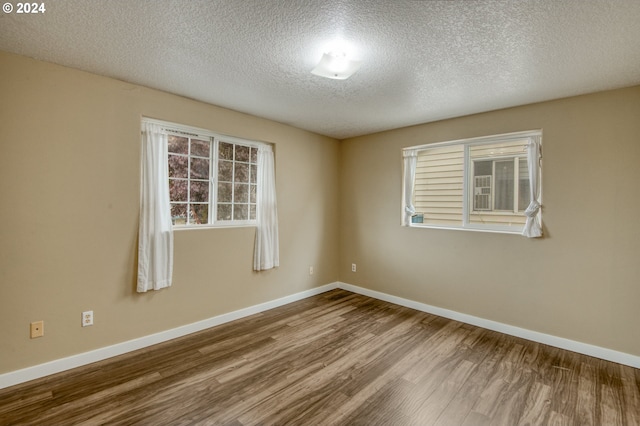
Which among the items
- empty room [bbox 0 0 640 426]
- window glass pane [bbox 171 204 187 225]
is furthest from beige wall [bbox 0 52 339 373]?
window glass pane [bbox 171 204 187 225]

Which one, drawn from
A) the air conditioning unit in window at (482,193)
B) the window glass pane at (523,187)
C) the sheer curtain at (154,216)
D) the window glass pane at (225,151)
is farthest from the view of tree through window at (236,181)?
the window glass pane at (523,187)

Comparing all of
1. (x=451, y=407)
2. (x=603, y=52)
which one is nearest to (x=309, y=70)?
(x=603, y=52)

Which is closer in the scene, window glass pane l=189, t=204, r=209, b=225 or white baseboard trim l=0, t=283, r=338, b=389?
white baseboard trim l=0, t=283, r=338, b=389

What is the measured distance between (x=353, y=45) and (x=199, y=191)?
85.4 inches

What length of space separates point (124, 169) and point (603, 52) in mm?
3843

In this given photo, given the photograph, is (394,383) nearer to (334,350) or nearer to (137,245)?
(334,350)

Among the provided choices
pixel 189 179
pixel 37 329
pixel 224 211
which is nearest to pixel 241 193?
pixel 224 211

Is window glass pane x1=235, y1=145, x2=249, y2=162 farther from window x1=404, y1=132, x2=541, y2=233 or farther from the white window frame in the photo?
window x1=404, y1=132, x2=541, y2=233

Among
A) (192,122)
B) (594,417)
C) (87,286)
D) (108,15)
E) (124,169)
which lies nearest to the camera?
(108,15)

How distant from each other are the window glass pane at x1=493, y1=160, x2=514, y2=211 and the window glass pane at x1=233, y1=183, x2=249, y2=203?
2.96 m

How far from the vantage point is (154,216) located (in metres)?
2.78

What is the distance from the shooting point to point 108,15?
1719 millimetres

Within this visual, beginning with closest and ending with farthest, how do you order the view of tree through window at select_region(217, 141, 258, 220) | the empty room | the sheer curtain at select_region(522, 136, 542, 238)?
1. the empty room
2. the sheer curtain at select_region(522, 136, 542, 238)
3. the view of tree through window at select_region(217, 141, 258, 220)

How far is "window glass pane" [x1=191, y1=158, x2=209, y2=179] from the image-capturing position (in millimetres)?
3166
